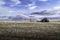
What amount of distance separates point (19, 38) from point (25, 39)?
1.01 m

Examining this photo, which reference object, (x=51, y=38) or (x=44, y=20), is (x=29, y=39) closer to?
(x=51, y=38)

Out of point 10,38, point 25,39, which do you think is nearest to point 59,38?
point 25,39

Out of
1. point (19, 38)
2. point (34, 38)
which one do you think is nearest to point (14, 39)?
point (19, 38)

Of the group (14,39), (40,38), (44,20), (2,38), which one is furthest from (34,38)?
(44,20)

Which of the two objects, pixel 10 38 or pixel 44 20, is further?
pixel 44 20

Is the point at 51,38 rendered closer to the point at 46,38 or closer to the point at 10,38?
the point at 46,38

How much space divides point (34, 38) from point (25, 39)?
1.11 metres

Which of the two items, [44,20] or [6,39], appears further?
[44,20]

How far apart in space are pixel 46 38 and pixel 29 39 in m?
→ 2.02

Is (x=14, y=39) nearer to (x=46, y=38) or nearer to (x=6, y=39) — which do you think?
(x=6, y=39)

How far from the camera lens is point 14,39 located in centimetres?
2053

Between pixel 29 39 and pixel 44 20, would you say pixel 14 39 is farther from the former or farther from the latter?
pixel 44 20

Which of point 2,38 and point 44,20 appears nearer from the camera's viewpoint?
point 2,38

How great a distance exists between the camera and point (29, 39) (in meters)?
20.4
